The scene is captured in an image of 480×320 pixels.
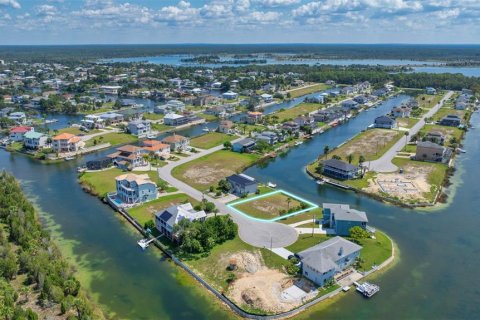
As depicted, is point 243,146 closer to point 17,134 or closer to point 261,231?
point 261,231

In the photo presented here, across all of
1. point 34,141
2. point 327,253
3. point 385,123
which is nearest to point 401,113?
point 385,123

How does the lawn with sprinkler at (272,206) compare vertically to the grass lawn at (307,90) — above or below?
below

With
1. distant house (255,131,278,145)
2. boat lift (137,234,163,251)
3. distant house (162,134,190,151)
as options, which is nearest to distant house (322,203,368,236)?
boat lift (137,234,163,251)

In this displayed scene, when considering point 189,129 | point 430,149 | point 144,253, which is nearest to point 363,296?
point 144,253

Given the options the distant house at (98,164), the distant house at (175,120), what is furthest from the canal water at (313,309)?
the distant house at (175,120)

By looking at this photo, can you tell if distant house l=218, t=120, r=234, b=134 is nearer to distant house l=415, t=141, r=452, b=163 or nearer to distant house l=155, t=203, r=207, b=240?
distant house l=415, t=141, r=452, b=163

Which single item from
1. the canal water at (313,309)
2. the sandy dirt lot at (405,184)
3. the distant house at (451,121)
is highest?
the distant house at (451,121)

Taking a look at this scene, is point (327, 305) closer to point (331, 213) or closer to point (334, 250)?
point (334, 250)

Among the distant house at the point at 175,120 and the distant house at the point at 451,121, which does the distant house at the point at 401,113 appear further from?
the distant house at the point at 175,120
